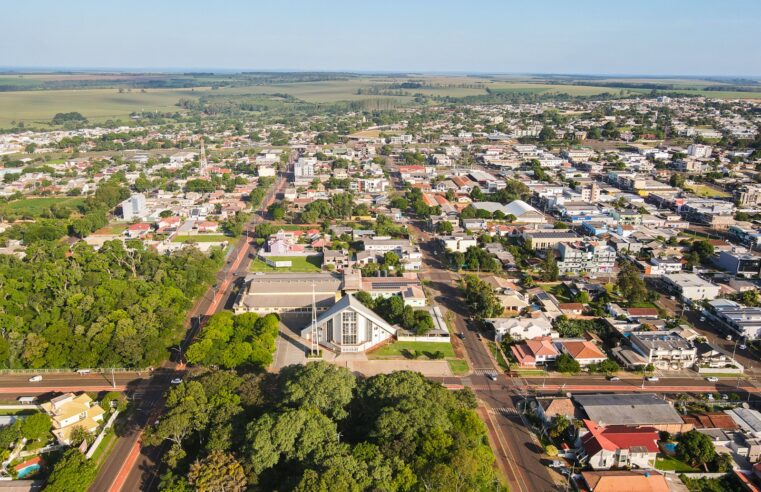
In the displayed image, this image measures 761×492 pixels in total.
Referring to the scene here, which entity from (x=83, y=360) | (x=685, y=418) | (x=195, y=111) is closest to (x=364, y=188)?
(x=83, y=360)

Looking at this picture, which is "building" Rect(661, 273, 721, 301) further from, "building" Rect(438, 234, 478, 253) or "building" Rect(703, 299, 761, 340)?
"building" Rect(438, 234, 478, 253)

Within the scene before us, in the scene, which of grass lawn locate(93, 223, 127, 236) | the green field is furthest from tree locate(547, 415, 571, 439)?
the green field

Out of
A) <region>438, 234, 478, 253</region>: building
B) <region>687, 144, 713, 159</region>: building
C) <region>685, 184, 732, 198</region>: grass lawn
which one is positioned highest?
<region>687, 144, 713, 159</region>: building

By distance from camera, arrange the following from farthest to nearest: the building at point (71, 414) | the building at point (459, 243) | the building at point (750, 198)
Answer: the building at point (750, 198), the building at point (459, 243), the building at point (71, 414)

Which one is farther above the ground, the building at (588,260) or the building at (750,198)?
the building at (750,198)

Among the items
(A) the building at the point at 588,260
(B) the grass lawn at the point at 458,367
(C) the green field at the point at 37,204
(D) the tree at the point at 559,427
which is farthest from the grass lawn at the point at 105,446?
(C) the green field at the point at 37,204

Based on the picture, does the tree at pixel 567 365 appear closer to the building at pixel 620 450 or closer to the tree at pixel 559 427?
the tree at pixel 559 427
